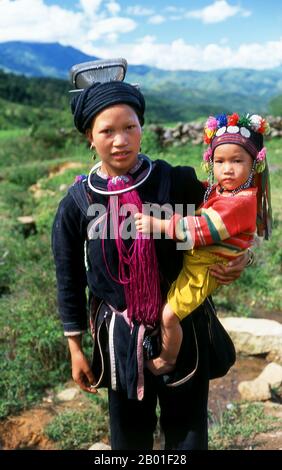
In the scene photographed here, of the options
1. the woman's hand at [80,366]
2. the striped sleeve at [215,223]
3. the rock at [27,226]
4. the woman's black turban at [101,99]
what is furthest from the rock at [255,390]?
the rock at [27,226]

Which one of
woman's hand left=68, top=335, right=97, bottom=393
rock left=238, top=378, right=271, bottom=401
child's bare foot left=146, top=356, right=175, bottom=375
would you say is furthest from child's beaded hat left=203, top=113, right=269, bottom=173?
rock left=238, top=378, right=271, bottom=401

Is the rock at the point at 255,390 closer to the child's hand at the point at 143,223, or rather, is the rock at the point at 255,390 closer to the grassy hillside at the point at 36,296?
the grassy hillside at the point at 36,296

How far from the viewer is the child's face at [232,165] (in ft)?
5.24

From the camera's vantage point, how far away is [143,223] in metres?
1.52

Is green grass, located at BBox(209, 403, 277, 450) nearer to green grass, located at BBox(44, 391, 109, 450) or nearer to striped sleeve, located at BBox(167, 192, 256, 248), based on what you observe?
green grass, located at BBox(44, 391, 109, 450)

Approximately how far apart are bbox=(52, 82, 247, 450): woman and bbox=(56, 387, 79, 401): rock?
1.79 meters

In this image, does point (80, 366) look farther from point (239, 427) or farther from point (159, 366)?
point (239, 427)

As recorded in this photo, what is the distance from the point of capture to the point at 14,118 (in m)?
30.6

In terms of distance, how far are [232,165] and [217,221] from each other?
21 cm

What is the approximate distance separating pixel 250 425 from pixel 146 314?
5.28 feet

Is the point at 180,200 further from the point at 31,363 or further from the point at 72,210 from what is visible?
the point at 31,363

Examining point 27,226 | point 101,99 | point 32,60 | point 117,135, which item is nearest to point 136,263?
point 117,135

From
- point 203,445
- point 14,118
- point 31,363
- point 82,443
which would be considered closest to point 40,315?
point 31,363

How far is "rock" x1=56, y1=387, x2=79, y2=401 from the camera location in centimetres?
358
